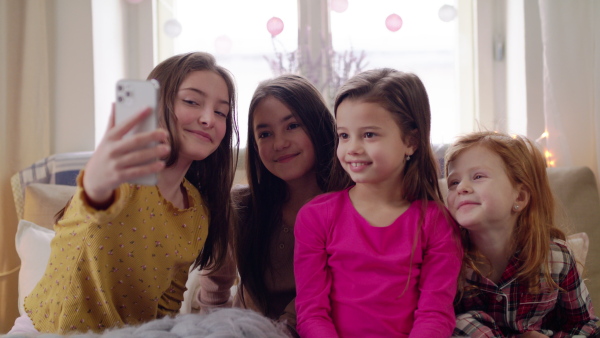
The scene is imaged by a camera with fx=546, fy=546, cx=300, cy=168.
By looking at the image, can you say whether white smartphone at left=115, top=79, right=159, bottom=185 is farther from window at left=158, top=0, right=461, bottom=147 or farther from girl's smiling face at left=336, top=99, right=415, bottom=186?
window at left=158, top=0, right=461, bottom=147

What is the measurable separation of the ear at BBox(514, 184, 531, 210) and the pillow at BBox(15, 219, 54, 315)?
1.30 meters

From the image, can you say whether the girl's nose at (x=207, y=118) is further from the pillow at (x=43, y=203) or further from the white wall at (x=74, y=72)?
the white wall at (x=74, y=72)

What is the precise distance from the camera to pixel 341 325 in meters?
1.15

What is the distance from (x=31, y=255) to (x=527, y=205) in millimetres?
1372

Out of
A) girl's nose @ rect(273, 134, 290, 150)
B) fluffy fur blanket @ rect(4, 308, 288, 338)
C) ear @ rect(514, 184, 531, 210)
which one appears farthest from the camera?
girl's nose @ rect(273, 134, 290, 150)

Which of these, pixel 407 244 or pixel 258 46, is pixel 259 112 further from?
→ pixel 258 46

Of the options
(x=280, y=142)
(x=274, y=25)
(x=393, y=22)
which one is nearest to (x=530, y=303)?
(x=280, y=142)

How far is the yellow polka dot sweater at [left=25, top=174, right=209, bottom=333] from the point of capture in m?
1.15

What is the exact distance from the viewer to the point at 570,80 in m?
2.05

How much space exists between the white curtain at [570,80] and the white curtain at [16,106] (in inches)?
76.1

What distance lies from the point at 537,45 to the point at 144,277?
1.82 meters

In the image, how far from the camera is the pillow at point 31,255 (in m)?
1.58

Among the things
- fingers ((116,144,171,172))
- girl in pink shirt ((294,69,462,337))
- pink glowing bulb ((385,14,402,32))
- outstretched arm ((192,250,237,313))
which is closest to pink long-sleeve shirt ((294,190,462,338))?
girl in pink shirt ((294,69,462,337))

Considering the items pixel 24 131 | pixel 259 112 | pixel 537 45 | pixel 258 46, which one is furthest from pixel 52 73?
pixel 537 45
